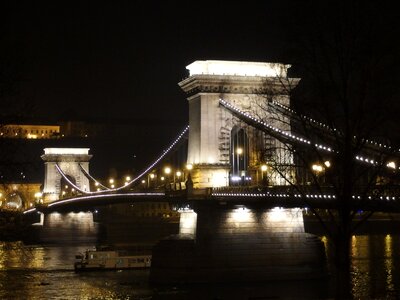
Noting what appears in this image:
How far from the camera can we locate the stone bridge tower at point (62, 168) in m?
101

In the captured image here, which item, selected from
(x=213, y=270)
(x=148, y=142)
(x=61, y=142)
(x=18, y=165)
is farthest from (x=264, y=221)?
(x=148, y=142)

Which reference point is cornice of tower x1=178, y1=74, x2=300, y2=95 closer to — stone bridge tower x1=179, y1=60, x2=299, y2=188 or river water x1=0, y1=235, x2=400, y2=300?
stone bridge tower x1=179, y1=60, x2=299, y2=188

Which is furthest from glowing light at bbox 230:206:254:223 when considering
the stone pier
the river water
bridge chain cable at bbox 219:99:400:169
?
bridge chain cable at bbox 219:99:400:169

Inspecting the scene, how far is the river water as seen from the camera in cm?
3584

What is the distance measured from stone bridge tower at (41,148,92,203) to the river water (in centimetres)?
4054

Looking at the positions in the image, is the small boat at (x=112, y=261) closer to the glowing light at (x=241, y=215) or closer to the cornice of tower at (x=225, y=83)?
the cornice of tower at (x=225, y=83)

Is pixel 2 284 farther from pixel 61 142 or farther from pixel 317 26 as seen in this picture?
pixel 61 142

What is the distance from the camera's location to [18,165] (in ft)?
56.1

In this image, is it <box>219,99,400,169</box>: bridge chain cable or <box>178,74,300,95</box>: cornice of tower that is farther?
<box>178,74,300,95</box>: cornice of tower

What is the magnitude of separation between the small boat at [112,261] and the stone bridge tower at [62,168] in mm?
48567

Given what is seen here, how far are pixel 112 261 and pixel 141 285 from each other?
11640 millimetres

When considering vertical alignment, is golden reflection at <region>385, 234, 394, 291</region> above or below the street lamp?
below

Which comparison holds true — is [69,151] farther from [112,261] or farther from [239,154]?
[239,154]

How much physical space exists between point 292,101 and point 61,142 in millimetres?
121432
